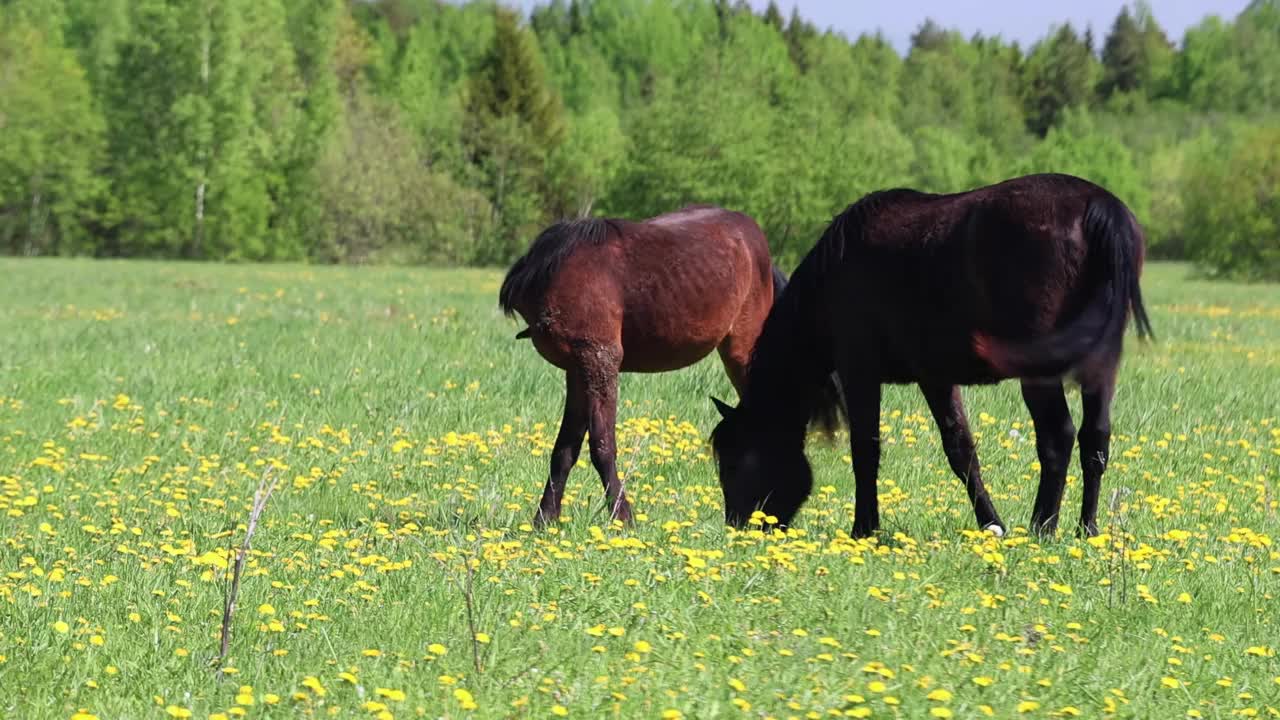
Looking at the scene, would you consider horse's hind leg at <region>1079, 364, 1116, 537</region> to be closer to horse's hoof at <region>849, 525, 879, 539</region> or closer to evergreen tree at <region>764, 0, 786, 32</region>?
horse's hoof at <region>849, 525, 879, 539</region>

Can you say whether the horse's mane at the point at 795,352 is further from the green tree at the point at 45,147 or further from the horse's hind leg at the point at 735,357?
the green tree at the point at 45,147

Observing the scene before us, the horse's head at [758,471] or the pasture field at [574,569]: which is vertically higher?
the horse's head at [758,471]

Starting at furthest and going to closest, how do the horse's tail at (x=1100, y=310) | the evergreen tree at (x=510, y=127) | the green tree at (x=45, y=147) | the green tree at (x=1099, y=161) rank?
the green tree at (x=1099, y=161)
the evergreen tree at (x=510, y=127)
the green tree at (x=45, y=147)
the horse's tail at (x=1100, y=310)

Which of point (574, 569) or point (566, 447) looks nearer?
point (574, 569)

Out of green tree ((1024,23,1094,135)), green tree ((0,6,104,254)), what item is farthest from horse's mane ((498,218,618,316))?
green tree ((1024,23,1094,135))

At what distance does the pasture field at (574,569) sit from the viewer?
4.99 m

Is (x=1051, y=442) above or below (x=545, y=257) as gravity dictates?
below

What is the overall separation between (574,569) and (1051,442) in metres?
2.71

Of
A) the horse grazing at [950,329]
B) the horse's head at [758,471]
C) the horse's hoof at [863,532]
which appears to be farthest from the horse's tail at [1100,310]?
the horse's head at [758,471]

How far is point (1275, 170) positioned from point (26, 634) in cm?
5812

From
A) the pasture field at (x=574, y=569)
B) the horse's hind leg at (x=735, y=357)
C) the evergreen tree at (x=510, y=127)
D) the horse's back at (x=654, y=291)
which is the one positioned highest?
the evergreen tree at (x=510, y=127)

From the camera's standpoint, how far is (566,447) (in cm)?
807

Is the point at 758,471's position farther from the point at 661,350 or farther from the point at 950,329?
the point at 950,329

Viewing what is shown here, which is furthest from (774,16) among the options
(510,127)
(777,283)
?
(777,283)
